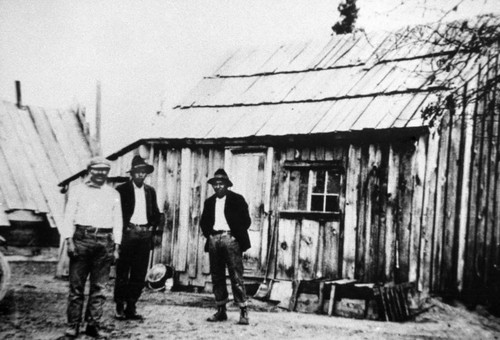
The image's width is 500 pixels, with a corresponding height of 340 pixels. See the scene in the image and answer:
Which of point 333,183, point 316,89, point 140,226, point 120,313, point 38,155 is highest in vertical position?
point 316,89

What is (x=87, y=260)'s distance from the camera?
594 centimetres

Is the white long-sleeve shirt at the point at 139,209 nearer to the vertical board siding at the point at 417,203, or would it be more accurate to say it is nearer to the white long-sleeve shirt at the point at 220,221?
the white long-sleeve shirt at the point at 220,221

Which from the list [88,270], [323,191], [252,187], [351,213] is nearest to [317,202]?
[323,191]

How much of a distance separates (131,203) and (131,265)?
855 mm

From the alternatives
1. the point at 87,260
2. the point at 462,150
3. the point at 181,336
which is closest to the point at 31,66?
the point at 87,260

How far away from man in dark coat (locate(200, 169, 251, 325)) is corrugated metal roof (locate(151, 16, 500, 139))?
9.92ft

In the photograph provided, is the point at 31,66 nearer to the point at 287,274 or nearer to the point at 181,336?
the point at 181,336

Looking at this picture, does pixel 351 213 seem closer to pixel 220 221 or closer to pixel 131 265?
pixel 220 221

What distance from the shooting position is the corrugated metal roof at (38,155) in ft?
46.8

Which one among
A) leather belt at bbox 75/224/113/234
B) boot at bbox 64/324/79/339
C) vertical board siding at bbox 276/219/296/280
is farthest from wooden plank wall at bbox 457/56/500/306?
boot at bbox 64/324/79/339

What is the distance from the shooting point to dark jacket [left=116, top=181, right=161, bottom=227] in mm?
6996

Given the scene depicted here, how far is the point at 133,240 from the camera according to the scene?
7.02 m

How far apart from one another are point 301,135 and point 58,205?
8451mm

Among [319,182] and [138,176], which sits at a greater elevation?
[319,182]
